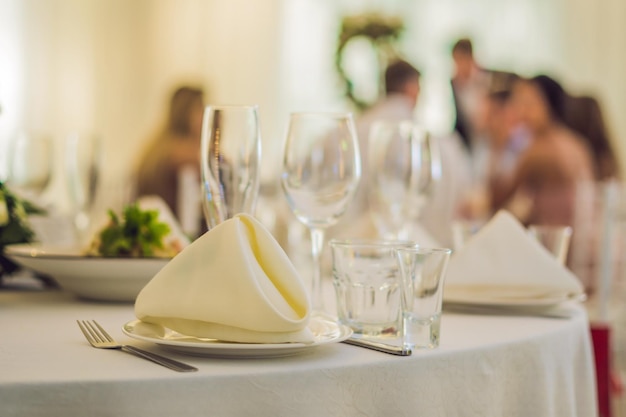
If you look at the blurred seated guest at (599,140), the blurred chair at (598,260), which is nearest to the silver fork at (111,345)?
the blurred chair at (598,260)

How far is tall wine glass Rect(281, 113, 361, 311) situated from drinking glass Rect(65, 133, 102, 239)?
2.33 ft

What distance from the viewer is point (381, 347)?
891 mm

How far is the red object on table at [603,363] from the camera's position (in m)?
1.65

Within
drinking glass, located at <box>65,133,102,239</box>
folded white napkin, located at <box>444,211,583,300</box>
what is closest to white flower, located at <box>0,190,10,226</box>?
drinking glass, located at <box>65,133,102,239</box>

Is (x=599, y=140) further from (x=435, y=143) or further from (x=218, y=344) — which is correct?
(x=218, y=344)

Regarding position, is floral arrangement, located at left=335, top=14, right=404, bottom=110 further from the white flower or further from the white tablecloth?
the white tablecloth

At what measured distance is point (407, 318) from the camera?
931mm

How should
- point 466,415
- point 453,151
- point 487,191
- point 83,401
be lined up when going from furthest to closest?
point 487,191, point 453,151, point 466,415, point 83,401

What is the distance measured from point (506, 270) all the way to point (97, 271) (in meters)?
0.59

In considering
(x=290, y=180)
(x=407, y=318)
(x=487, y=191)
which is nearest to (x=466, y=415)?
(x=407, y=318)

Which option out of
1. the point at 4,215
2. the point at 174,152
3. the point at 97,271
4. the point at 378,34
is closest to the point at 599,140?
the point at 378,34

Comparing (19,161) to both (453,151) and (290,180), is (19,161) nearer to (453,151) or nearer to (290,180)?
(290,180)

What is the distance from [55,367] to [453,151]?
129 inches

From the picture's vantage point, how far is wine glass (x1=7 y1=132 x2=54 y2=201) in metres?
1.71
